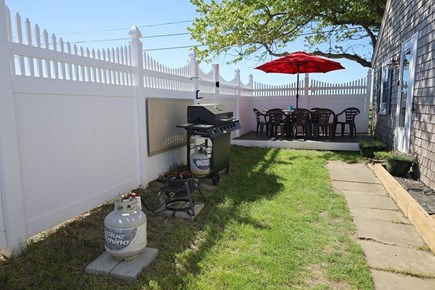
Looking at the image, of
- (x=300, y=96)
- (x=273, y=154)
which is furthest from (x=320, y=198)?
(x=300, y=96)

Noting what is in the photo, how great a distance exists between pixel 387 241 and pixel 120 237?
2.42 metres

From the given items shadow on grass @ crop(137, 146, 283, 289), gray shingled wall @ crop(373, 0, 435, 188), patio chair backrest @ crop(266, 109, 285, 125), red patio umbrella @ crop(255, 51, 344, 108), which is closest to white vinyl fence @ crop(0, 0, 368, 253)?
shadow on grass @ crop(137, 146, 283, 289)

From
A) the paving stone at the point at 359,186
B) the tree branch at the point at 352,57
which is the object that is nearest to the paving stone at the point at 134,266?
the paving stone at the point at 359,186

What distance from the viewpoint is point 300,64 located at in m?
8.76

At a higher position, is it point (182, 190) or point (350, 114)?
point (350, 114)

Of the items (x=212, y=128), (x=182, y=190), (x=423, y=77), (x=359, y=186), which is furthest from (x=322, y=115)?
(x=182, y=190)

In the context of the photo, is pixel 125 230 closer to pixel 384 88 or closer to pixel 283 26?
pixel 384 88

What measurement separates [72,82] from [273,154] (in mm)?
5073

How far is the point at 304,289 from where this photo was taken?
207 cm

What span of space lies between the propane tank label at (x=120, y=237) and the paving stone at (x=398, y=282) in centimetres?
181

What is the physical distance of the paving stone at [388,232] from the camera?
2.80m

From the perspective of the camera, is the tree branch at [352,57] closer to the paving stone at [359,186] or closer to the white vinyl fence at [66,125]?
the paving stone at [359,186]

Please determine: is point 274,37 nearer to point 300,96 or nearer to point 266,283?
point 300,96

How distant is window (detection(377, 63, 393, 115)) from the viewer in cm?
646
